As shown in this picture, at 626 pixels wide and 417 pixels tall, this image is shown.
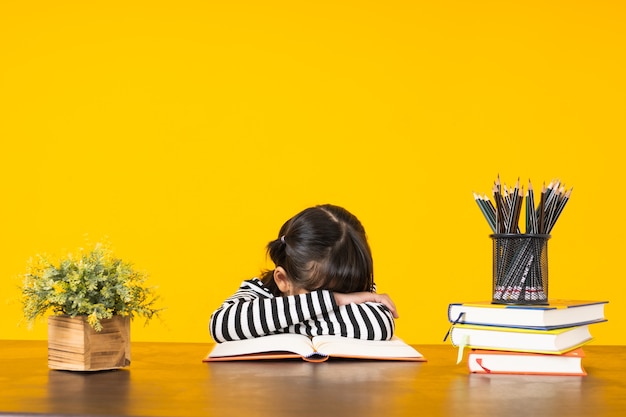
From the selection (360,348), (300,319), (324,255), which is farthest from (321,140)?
(360,348)

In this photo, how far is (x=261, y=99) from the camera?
305 cm

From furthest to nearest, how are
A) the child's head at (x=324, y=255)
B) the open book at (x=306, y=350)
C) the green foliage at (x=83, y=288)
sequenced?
the child's head at (x=324, y=255)
the open book at (x=306, y=350)
the green foliage at (x=83, y=288)

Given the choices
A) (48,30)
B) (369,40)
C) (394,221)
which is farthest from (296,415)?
(48,30)

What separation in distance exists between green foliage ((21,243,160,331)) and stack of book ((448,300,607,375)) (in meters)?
0.47

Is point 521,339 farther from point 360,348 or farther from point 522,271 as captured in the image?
point 360,348

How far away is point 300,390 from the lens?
1.02m

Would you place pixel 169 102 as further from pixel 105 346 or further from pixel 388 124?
pixel 105 346

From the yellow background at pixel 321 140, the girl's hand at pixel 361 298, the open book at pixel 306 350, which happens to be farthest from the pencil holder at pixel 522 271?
the yellow background at pixel 321 140

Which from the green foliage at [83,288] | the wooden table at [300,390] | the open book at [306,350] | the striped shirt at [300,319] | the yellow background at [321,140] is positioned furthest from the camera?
the yellow background at [321,140]

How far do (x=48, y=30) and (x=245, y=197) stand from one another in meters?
0.96

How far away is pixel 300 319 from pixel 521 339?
18.3 inches

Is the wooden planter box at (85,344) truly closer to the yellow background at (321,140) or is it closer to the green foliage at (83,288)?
the green foliage at (83,288)

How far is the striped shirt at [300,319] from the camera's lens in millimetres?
1543

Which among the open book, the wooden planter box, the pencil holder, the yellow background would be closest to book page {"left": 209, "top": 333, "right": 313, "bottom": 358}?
the open book
